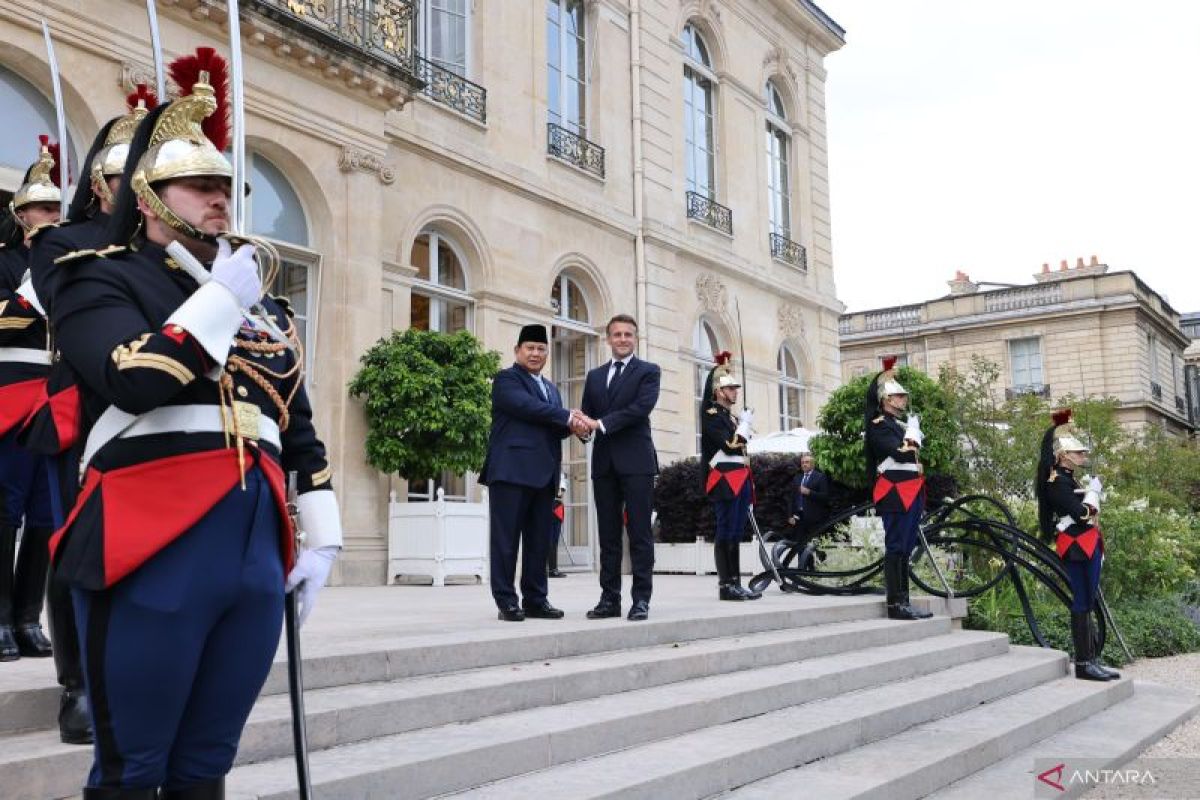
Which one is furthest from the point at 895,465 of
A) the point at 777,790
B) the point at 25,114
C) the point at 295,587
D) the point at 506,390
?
the point at 25,114

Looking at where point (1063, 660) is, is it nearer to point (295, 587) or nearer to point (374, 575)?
point (374, 575)

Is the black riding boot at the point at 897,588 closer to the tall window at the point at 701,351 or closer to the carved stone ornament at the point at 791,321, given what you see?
the tall window at the point at 701,351

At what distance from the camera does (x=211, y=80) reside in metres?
2.70

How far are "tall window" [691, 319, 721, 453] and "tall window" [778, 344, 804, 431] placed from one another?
2.32 meters

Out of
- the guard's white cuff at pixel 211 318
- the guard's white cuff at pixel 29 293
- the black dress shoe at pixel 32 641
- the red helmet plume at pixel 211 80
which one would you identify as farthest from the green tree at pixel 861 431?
the guard's white cuff at pixel 211 318

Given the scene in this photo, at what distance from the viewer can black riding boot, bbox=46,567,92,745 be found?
322cm

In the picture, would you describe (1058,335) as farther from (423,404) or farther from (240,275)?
(240,275)

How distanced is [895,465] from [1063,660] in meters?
1.95

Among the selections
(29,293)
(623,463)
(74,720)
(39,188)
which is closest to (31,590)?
(74,720)

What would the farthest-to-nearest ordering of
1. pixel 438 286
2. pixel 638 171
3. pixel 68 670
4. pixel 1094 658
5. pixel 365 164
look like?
pixel 638 171, pixel 438 286, pixel 365 164, pixel 1094 658, pixel 68 670

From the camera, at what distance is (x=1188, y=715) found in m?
7.65

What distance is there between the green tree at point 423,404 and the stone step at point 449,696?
4.90 meters

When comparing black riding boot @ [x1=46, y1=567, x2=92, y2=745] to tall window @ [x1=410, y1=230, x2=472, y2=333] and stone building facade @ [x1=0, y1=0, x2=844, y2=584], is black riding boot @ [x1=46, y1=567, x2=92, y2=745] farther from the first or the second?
tall window @ [x1=410, y1=230, x2=472, y2=333]

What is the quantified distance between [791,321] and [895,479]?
42.7 feet
